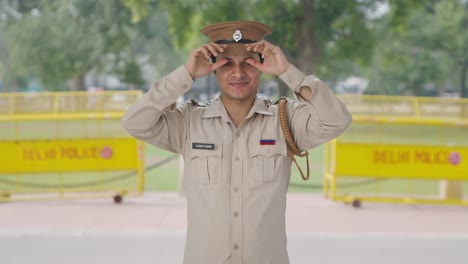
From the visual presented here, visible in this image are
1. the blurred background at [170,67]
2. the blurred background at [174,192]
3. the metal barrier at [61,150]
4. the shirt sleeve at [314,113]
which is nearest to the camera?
the shirt sleeve at [314,113]

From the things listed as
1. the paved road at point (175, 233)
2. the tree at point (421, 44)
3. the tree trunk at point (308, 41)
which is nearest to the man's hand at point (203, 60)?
the paved road at point (175, 233)

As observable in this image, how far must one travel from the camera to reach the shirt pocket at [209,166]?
2463mm

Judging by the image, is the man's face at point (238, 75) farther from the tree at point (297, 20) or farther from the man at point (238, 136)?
the tree at point (297, 20)

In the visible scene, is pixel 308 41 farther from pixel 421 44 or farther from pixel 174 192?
pixel 174 192

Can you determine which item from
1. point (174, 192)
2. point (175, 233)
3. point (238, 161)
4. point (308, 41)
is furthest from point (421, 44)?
point (238, 161)

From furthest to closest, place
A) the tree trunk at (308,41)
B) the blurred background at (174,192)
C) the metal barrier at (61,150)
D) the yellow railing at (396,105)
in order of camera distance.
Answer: the tree trunk at (308,41) < the yellow railing at (396,105) < the metal barrier at (61,150) < the blurred background at (174,192)

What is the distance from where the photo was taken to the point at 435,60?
1326 inches

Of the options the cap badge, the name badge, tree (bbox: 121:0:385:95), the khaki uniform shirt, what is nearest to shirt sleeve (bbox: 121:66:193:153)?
the khaki uniform shirt

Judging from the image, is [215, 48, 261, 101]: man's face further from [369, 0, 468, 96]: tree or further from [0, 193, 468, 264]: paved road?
[369, 0, 468, 96]: tree

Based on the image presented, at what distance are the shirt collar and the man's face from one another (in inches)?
2.5

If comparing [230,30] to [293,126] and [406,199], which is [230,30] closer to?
[293,126]

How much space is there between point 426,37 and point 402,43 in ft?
4.61

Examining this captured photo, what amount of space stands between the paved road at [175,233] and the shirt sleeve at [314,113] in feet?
10.2

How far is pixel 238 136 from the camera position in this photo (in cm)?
251
